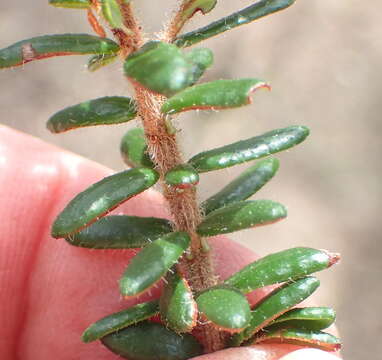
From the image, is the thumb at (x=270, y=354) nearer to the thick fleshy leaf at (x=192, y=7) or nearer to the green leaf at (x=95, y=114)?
the green leaf at (x=95, y=114)

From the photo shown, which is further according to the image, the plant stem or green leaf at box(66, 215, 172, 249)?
green leaf at box(66, 215, 172, 249)

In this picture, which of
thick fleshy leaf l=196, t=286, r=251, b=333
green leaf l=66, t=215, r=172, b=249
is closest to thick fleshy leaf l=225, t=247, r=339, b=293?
thick fleshy leaf l=196, t=286, r=251, b=333

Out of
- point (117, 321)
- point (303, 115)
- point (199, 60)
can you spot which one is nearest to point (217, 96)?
point (199, 60)

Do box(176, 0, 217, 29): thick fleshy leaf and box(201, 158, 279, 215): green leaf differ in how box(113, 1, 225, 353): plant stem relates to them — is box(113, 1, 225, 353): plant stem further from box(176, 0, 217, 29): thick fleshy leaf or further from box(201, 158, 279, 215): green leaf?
box(201, 158, 279, 215): green leaf

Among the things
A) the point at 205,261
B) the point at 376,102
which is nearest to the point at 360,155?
the point at 376,102

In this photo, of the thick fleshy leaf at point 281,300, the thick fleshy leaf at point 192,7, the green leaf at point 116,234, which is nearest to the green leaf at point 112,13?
the thick fleshy leaf at point 192,7

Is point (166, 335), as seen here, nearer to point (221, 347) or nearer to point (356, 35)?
point (221, 347)

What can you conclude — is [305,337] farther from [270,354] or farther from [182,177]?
[182,177]
